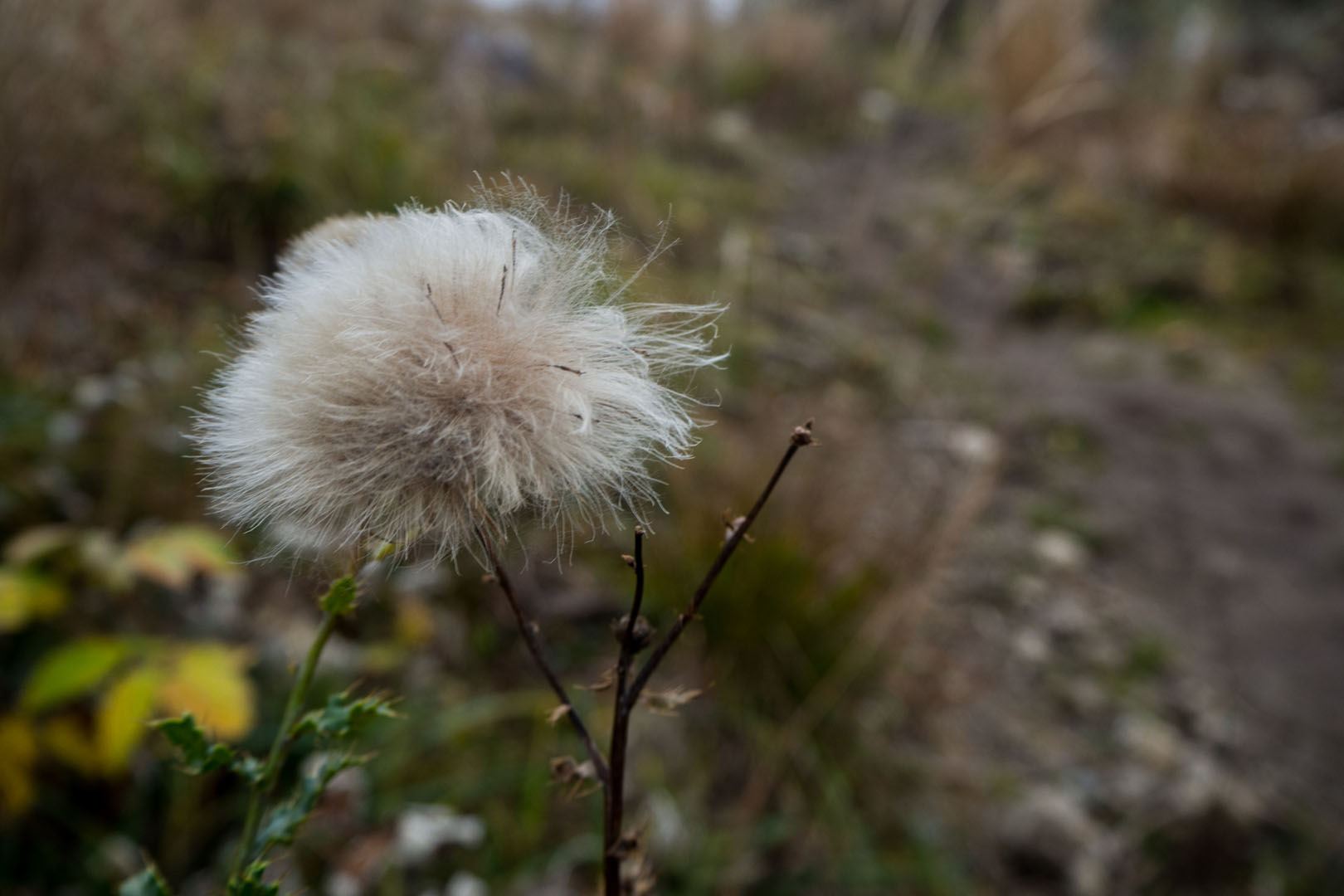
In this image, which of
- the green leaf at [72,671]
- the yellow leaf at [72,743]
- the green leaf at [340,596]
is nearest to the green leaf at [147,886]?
the green leaf at [340,596]

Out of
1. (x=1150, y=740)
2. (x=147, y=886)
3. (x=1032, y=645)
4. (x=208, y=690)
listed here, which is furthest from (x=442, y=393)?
(x=1032, y=645)

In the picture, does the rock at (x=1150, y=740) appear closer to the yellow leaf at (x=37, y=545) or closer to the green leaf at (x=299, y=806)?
the green leaf at (x=299, y=806)

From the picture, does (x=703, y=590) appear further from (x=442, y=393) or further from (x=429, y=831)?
(x=429, y=831)

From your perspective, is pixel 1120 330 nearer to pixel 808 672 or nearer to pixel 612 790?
pixel 808 672

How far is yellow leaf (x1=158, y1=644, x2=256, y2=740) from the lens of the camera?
1243 millimetres

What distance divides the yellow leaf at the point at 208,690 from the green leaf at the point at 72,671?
3.6 inches

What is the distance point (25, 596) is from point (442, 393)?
128 cm

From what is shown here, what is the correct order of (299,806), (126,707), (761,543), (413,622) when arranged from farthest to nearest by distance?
(761,543)
(413,622)
(126,707)
(299,806)

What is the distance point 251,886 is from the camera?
0.40m

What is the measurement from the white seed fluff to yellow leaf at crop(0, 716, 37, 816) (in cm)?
126

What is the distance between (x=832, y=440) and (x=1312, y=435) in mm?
2920

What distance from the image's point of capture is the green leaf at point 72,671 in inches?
49.4

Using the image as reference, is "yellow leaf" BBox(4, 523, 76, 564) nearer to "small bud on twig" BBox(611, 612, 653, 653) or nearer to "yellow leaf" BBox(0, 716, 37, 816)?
"yellow leaf" BBox(0, 716, 37, 816)

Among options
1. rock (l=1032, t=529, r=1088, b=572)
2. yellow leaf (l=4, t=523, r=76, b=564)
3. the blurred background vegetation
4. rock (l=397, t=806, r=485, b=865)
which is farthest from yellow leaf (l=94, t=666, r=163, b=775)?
rock (l=1032, t=529, r=1088, b=572)
